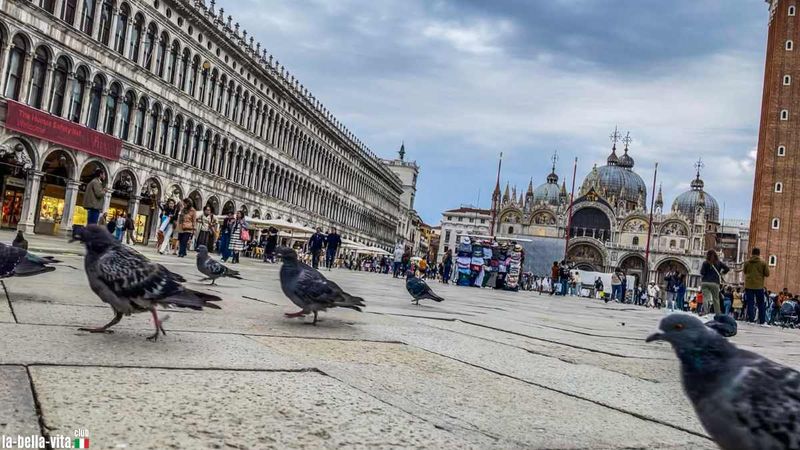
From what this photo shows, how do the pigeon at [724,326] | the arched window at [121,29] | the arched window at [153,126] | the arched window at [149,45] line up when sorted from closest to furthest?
the pigeon at [724,326] → the arched window at [121,29] → the arched window at [149,45] → the arched window at [153,126]

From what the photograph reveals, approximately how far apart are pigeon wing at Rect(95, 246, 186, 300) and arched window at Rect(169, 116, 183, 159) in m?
30.9

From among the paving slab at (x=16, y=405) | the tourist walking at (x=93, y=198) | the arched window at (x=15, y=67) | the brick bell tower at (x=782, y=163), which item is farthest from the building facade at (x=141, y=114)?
the brick bell tower at (x=782, y=163)

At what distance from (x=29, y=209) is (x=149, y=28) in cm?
1064

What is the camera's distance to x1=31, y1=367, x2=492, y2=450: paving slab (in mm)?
1774

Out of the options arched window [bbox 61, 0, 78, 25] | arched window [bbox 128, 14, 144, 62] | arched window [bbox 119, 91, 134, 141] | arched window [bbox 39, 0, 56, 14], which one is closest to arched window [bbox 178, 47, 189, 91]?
arched window [bbox 128, 14, 144, 62]

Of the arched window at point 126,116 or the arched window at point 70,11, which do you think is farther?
the arched window at point 126,116

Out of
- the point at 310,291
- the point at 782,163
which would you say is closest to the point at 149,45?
the point at 310,291

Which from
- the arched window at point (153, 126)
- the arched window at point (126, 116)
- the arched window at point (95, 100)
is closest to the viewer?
the arched window at point (95, 100)

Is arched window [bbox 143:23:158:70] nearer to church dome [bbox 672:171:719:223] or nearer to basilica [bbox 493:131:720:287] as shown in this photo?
basilica [bbox 493:131:720:287]

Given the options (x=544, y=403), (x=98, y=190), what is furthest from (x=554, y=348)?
(x=98, y=190)

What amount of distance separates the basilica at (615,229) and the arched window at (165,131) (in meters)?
51.3

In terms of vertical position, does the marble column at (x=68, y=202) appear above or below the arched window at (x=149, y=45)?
below

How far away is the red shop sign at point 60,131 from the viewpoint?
71.9ft

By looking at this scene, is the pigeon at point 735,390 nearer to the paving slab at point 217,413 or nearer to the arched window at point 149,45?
the paving slab at point 217,413
